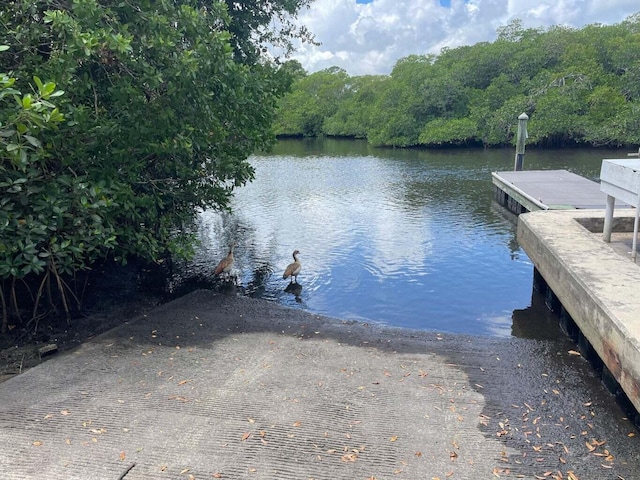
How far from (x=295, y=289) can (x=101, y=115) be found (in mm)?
6089

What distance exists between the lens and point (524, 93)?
45375 mm

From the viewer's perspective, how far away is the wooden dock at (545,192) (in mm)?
16344

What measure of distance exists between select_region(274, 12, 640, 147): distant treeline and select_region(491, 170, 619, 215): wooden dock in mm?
20397

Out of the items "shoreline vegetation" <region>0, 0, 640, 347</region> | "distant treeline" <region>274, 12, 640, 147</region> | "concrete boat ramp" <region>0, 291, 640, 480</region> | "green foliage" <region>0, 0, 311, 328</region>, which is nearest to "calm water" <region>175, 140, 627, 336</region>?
"concrete boat ramp" <region>0, 291, 640, 480</region>

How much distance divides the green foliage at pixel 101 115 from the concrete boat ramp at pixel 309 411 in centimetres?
183

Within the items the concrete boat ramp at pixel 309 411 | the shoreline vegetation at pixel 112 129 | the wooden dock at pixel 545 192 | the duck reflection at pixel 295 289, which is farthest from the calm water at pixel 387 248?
the shoreline vegetation at pixel 112 129

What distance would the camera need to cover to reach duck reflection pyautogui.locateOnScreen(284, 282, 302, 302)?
1244 cm

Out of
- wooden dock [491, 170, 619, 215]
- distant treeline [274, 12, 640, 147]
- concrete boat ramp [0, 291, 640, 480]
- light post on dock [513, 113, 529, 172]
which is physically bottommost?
concrete boat ramp [0, 291, 640, 480]

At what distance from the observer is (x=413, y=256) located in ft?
50.0

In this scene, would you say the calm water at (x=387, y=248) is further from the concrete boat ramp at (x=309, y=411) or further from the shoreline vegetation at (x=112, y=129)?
the shoreline vegetation at (x=112, y=129)

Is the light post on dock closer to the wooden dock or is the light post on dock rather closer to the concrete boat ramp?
the wooden dock

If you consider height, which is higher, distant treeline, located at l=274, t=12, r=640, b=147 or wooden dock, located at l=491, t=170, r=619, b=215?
distant treeline, located at l=274, t=12, r=640, b=147

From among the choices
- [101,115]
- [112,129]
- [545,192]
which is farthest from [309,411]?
[545,192]

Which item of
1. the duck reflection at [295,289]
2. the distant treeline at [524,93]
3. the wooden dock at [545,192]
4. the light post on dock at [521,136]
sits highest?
the distant treeline at [524,93]
